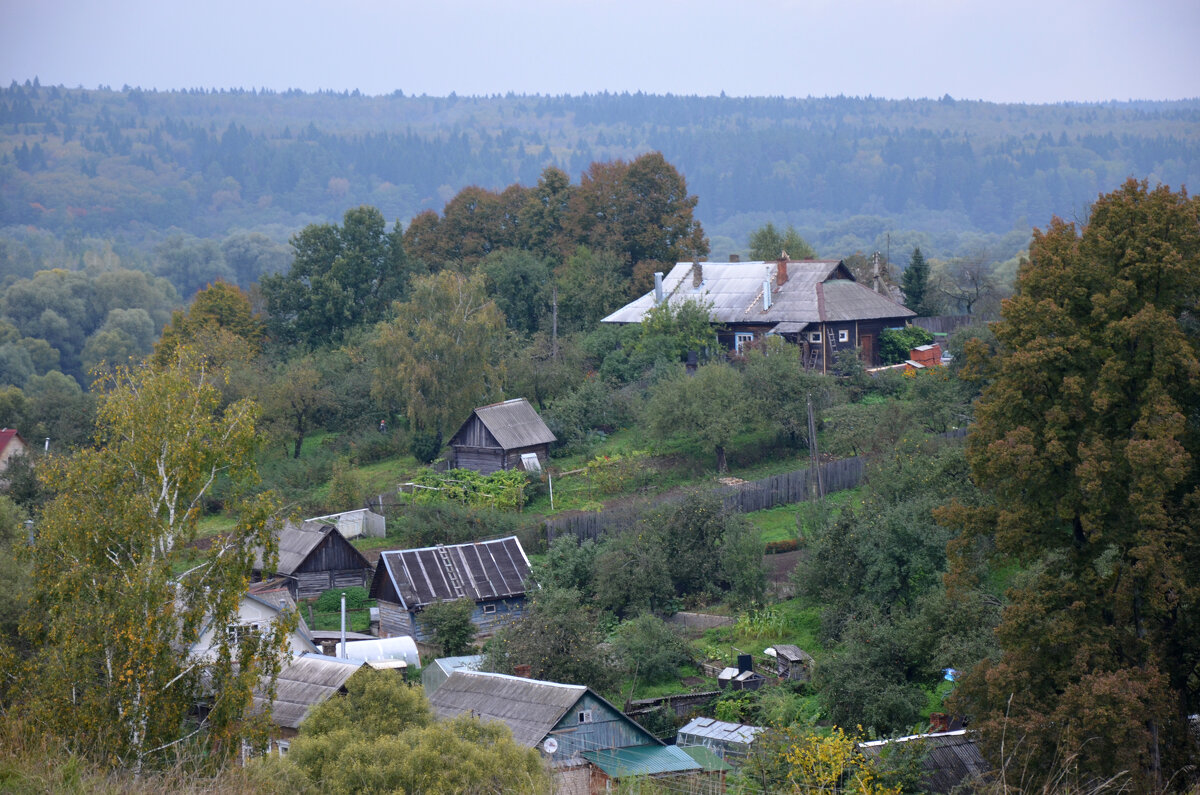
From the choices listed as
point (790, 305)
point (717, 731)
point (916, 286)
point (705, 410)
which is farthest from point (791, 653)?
point (916, 286)

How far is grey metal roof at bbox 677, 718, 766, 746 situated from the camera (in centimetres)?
1939

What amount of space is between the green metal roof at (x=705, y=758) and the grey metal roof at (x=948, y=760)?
229cm

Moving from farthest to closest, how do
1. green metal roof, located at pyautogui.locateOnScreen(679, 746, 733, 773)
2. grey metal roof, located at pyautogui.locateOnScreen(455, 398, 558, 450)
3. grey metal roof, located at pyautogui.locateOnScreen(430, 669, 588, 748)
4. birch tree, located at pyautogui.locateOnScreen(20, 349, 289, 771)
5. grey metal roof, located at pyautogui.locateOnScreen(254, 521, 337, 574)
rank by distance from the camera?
1. grey metal roof, located at pyautogui.locateOnScreen(455, 398, 558, 450)
2. grey metal roof, located at pyautogui.locateOnScreen(254, 521, 337, 574)
3. grey metal roof, located at pyautogui.locateOnScreen(430, 669, 588, 748)
4. green metal roof, located at pyautogui.locateOnScreen(679, 746, 733, 773)
5. birch tree, located at pyautogui.locateOnScreen(20, 349, 289, 771)

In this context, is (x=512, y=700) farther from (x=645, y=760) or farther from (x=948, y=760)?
(x=948, y=760)

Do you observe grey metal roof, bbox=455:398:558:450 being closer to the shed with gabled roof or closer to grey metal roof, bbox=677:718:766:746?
the shed with gabled roof

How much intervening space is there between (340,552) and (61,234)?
181m

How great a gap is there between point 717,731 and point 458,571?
10.5 metres

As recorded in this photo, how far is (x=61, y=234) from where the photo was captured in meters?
189

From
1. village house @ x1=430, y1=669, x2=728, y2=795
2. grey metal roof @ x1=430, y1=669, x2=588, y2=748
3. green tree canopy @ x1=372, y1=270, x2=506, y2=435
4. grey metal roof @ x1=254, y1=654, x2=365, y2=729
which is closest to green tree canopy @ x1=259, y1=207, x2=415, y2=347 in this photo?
green tree canopy @ x1=372, y1=270, x2=506, y2=435

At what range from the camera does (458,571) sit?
1131 inches

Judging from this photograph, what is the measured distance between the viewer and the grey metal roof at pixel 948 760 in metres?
16.6

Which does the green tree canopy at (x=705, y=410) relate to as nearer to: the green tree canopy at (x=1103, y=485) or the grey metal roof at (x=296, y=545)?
the grey metal roof at (x=296, y=545)

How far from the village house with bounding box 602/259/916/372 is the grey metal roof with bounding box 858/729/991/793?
85.1ft

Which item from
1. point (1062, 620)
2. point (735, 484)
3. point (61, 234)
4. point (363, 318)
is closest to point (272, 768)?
point (1062, 620)
